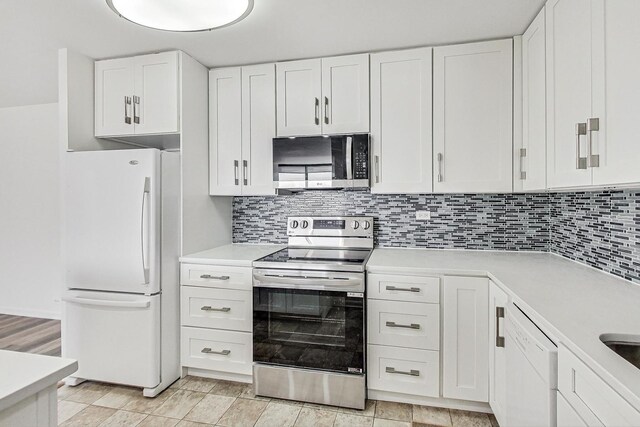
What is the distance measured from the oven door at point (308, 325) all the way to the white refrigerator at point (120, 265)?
2.13ft

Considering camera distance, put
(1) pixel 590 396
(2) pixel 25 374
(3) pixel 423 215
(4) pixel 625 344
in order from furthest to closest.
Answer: (3) pixel 423 215
(4) pixel 625 344
(1) pixel 590 396
(2) pixel 25 374

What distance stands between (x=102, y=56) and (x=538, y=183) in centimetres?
301

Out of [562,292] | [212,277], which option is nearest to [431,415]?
[562,292]

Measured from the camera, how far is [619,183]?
1191 mm

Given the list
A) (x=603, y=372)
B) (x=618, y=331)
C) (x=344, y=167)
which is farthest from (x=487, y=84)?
(x=603, y=372)

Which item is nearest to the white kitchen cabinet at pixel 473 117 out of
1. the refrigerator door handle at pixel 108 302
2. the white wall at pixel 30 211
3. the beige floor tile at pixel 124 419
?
the refrigerator door handle at pixel 108 302

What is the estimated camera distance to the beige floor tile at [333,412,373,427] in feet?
6.57

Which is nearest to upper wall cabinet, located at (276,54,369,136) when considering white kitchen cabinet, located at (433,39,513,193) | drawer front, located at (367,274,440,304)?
white kitchen cabinet, located at (433,39,513,193)

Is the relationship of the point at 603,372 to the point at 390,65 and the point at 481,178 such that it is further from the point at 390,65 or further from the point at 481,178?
the point at 390,65

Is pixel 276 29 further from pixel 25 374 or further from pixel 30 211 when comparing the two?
pixel 30 211

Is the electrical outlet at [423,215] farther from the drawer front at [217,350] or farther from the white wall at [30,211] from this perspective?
the white wall at [30,211]

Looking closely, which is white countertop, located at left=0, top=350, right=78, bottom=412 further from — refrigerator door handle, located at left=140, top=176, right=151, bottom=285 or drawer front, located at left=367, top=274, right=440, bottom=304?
drawer front, located at left=367, top=274, right=440, bottom=304

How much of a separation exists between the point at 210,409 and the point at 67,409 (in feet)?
2.82

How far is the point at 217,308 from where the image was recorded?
2.42 metres
